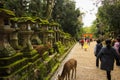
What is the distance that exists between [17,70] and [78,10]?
45905 mm

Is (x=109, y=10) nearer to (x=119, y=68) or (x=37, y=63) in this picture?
(x=119, y=68)

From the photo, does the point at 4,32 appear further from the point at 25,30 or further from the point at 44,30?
the point at 44,30

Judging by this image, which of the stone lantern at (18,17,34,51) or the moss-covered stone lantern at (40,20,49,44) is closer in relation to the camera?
the stone lantern at (18,17,34,51)

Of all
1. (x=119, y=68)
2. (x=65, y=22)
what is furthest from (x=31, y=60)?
(x=65, y=22)

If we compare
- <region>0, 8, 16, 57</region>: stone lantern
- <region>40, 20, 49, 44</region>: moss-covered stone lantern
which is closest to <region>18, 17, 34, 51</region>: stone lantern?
<region>0, 8, 16, 57</region>: stone lantern

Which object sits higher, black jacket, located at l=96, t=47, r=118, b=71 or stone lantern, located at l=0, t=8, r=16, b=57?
stone lantern, located at l=0, t=8, r=16, b=57

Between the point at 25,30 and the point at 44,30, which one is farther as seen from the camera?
the point at 44,30

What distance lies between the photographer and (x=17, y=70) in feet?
24.7

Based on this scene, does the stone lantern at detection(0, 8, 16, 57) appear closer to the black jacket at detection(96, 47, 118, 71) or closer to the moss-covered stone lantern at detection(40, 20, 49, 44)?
the black jacket at detection(96, 47, 118, 71)

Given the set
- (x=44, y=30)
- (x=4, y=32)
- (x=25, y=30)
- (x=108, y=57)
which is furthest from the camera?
(x=44, y=30)

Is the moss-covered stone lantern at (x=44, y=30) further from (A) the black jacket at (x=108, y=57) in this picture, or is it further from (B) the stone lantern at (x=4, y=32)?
(B) the stone lantern at (x=4, y=32)

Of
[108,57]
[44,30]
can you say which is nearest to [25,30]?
[108,57]

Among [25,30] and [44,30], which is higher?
[25,30]

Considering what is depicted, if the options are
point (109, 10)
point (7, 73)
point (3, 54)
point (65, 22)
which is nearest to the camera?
point (7, 73)
